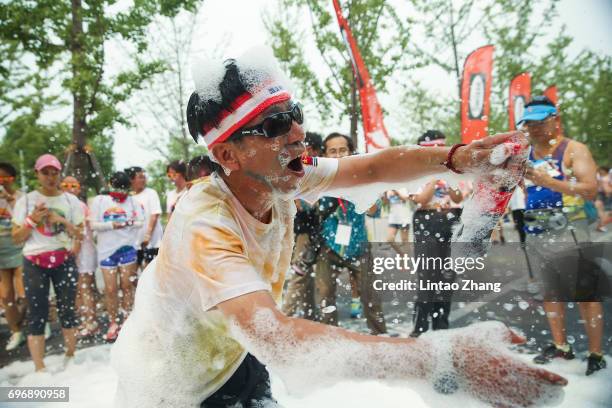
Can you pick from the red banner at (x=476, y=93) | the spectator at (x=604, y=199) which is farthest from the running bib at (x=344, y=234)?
the spectator at (x=604, y=199)

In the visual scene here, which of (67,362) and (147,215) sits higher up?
(147,215)

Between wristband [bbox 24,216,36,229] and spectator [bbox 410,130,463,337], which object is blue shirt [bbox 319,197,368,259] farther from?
wristband [bbox 24,216,36,229]

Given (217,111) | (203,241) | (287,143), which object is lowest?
(203,241)

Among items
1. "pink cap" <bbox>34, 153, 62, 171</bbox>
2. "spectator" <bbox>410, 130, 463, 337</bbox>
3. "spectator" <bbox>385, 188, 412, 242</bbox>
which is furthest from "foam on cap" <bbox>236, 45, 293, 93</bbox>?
"spectator" <bbox>385, 188, 412, 242</bbox>

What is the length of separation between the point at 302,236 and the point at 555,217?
212cm

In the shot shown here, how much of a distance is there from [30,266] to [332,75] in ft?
18.3

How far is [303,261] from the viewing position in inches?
164

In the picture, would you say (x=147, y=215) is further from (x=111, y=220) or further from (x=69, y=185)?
(x=69, y=185)

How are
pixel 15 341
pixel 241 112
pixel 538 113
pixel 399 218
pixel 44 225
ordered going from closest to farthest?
1. pixel 241 112
2. pixel 538 113
3. pixel 44 225
4. pixel 15 341
5. pixel 399 218

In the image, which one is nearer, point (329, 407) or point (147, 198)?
point (329, 407)

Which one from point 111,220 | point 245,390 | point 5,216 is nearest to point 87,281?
point 111,220

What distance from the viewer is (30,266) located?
4195 mm

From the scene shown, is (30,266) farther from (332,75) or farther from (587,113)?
(587,113)

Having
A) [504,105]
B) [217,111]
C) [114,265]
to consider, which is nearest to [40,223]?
[114,265]
